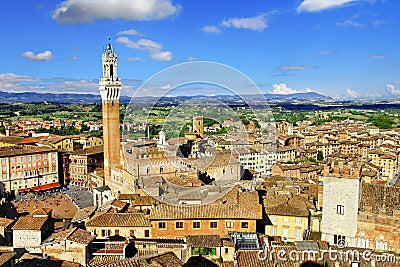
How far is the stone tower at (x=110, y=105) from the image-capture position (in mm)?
30922

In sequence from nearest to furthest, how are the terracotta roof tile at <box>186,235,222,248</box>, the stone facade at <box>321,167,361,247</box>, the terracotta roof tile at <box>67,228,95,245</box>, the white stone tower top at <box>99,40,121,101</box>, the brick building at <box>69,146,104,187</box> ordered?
the terracotta roof tile at <box>186,235,222,248</box> → the terracotta roof tile at <box>67,228,95,245</box> → the stone facade at <box>321,167,361,247</box> → the white stone tower top at <box>99,40,121,101</box> → the brick building at <box>69,146,104,187</box>

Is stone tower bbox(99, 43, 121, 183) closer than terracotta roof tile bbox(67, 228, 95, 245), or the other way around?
terracotta roof tile bbox(67, 228, 95, 245)

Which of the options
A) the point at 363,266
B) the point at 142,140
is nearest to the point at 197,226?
the point at 363,266

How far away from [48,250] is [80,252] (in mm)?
1023

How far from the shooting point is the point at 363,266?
9.98 m

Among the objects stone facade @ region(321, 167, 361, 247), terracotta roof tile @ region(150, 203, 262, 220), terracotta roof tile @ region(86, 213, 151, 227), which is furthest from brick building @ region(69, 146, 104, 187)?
stone facade @ region(321, 167, 361, 247)

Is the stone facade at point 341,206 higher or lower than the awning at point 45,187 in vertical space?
higher

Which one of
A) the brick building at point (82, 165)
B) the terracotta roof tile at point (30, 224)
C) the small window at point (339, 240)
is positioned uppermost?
the terracotta roof tile at point (30, 224)

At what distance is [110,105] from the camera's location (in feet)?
102

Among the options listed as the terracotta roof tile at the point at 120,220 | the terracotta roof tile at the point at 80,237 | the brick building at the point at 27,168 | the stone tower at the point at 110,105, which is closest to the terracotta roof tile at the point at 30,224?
→ the terracotta roof tile at the point at 120,220

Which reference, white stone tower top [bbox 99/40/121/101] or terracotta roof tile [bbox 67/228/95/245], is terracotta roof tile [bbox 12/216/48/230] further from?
white stone tower top [bbox 99/40/121/101]

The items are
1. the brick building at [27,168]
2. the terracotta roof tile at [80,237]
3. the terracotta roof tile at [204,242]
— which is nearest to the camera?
the terracotta roof tile at [204,242]

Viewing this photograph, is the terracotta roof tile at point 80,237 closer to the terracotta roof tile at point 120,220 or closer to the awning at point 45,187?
the terracotta roof tile at point 120,220

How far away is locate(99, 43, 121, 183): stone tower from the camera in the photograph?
30.9 metres
